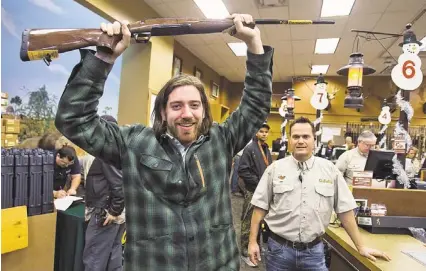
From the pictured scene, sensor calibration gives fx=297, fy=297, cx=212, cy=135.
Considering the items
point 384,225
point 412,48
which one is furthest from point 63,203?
point 412,48

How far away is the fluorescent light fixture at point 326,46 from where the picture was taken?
21.0 feet

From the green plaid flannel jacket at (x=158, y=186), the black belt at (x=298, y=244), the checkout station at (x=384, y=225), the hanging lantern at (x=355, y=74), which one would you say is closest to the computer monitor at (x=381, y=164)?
the checkout station at (x=384, y=225)

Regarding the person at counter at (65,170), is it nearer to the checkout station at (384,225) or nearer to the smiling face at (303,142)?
the smiling face at (303,142)

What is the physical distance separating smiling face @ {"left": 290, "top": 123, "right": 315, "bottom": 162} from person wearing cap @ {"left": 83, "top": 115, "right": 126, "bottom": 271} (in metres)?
1.35

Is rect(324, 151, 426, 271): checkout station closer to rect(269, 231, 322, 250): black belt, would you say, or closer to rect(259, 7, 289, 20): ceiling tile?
rect(269, 231, 322, 250): black belt

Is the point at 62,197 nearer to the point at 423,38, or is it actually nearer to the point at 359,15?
the point at 359,15

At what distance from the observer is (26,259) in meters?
2.14

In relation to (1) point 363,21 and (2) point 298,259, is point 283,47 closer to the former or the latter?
(1) point 363,21

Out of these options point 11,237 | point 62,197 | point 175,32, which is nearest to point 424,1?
point 175,32

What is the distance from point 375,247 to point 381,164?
1001 millimetres

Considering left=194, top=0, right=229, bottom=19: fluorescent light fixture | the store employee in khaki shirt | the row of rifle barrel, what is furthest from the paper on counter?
left=194, top=0, right=229, bottom=19: fluorescent light fixture

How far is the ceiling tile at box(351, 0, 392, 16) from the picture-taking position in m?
4.63

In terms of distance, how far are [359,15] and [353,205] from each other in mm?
4318

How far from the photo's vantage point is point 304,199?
1934 mm
